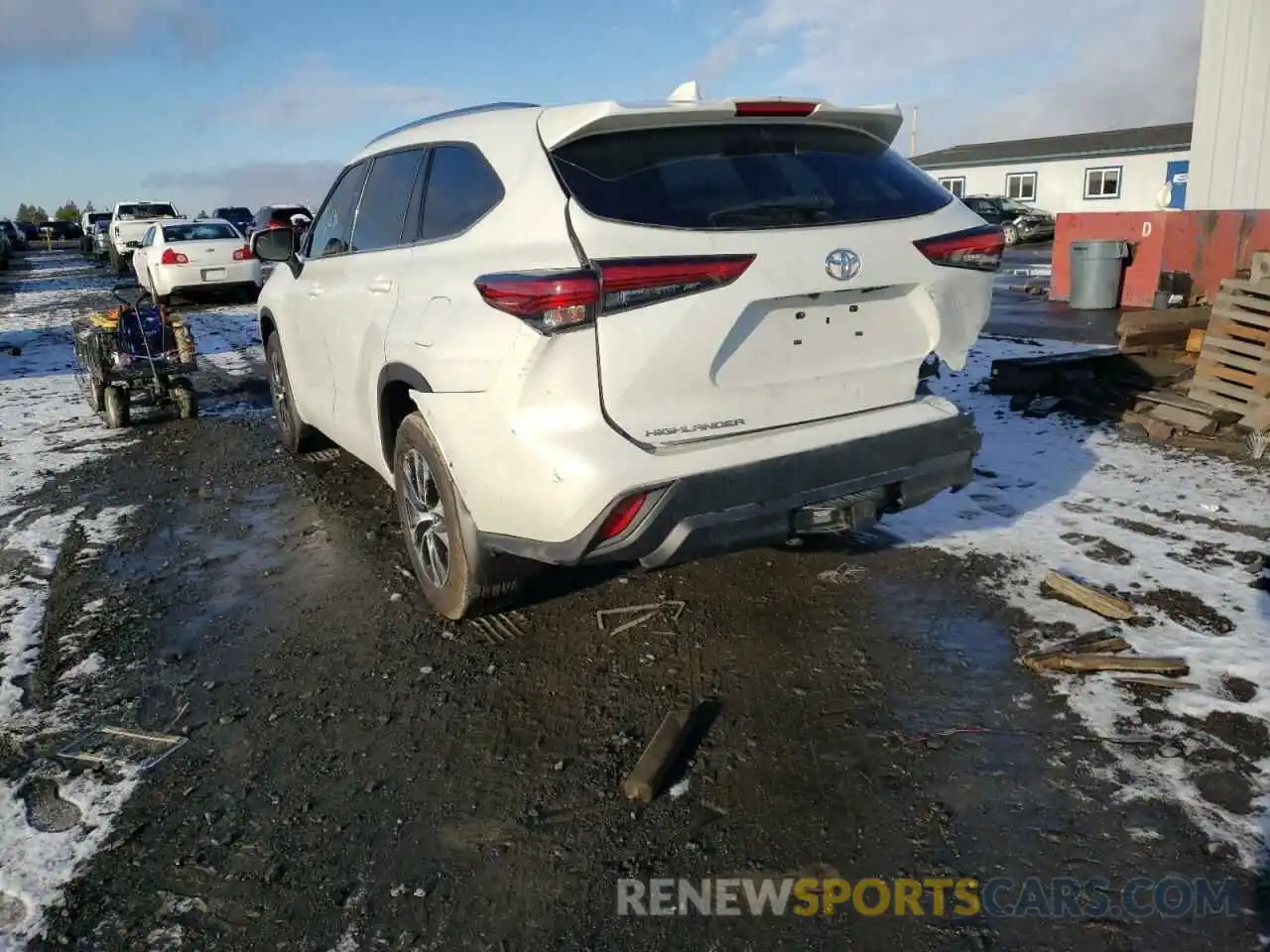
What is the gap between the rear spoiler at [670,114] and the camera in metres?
3.10

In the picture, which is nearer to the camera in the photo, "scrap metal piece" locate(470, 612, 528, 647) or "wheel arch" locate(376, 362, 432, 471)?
"wheel arch" locate(376, 362, 432, 471)

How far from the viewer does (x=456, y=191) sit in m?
3.71

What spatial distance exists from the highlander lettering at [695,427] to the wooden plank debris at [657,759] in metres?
0.97

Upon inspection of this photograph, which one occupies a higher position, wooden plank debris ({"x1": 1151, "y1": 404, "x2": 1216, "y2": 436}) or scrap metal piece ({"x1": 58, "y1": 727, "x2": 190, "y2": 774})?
wooden plank debris ({"x1": 1151, "y1": 404, "x2": 1216, "y2": 436})

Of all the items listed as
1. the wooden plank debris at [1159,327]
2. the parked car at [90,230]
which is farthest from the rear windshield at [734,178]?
the parked car at [90,230]

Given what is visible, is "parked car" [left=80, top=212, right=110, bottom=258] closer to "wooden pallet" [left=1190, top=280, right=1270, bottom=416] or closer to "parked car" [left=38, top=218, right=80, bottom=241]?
"parked car" [left=38, top=218, right=80, bottom=241]

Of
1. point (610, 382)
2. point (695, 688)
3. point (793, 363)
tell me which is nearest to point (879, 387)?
point (793, 363)

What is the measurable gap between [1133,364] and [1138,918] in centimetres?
626

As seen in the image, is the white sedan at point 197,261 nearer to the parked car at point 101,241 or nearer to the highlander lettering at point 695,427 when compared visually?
the highlander lettering at point 695,427

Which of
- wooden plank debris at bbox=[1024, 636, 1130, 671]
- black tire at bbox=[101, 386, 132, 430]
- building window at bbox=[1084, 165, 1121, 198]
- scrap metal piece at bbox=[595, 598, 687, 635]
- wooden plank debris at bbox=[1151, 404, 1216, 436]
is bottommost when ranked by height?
scrap metal piece at bbox=[595, 598, 687, 635]

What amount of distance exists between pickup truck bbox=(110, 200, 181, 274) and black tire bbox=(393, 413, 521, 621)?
1031 inches

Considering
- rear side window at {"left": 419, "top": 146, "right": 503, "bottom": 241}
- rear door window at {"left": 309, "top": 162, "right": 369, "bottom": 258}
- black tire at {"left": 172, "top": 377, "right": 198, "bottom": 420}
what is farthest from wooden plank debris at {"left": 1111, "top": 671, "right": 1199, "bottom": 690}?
black tire at {"left": 172, "top": 377, "right": 198, "bottom": 420}

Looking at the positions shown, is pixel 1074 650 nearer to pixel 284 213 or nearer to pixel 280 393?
pixel 280 393

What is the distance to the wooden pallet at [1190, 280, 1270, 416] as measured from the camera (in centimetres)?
614
